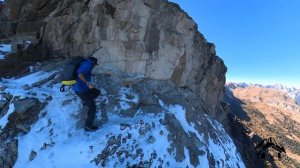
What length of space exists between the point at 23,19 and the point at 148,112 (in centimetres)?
1357

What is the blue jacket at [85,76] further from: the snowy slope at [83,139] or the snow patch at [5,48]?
the snow patch at [5,48]

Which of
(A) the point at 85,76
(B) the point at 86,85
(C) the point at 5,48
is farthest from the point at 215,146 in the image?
(C) the point at 5,48

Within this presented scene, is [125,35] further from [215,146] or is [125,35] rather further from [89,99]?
[215,146]

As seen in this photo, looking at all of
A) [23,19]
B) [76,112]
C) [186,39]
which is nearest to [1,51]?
[23,19]

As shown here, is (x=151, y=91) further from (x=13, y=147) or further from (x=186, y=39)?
(x=13, y=147)

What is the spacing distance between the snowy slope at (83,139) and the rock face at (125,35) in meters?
2.92

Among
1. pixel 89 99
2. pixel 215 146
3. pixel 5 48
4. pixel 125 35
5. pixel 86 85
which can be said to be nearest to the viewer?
pixel 86 85

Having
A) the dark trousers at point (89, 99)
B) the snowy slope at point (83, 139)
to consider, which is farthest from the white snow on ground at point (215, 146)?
the dark trousers at point (89, 99)

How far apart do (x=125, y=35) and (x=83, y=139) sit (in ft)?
24.8

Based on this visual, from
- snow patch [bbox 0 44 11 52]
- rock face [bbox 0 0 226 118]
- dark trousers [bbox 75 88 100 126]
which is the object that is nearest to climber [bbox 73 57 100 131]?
dark trousers [bbox 75 88 100 126]

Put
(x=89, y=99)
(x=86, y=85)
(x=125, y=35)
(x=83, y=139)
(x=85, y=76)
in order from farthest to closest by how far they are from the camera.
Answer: (x=125, y=35)
(x=83, y=139)
(x=89, y=99)
(x=86, y=85)
(x=85, y=76)

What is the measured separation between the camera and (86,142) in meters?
13.1

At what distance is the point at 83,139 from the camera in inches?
521

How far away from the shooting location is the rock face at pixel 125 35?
61.9ft
